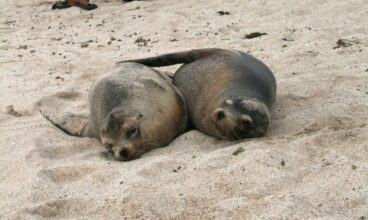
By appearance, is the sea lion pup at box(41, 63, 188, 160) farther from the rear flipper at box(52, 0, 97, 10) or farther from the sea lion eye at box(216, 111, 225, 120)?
the rear flipper at box(52, 0, 97, 10)

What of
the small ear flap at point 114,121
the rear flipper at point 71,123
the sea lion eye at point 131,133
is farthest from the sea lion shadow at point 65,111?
the sea lion eye at point 131,133

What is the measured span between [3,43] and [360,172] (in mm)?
6187

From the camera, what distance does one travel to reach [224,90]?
4719mm

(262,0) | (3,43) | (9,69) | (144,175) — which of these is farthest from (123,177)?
(262,0)

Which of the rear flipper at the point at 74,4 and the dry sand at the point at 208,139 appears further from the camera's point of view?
the rear flipper at the point at 74,4

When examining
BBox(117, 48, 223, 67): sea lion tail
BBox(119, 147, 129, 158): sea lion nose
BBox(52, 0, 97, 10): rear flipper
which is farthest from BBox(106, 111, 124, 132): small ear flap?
BBox(52, 0, 97, 10): rear flipper

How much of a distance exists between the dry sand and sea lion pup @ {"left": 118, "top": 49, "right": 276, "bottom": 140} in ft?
0.46

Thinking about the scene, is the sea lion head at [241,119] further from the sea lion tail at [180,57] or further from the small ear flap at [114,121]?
the sea lion tail at [180,57]

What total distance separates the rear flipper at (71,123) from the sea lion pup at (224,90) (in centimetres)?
80

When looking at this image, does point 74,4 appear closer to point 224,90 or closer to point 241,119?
point 224,90

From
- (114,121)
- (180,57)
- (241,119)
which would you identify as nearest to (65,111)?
(180,57)

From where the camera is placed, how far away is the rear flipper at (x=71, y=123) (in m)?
4.98

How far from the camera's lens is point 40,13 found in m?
10.2

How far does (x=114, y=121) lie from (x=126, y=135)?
142 millimetres
